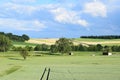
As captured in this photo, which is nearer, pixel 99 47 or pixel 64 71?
pixel 64 71

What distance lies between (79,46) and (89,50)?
5050mm

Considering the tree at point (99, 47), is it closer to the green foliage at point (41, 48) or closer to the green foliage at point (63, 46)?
the green foliage at point (63, 46)

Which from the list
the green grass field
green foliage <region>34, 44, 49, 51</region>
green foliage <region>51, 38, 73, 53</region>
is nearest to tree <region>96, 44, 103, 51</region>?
green foliage <region>51, 38, 73, 53</region>

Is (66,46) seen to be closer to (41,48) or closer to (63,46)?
(63,46)

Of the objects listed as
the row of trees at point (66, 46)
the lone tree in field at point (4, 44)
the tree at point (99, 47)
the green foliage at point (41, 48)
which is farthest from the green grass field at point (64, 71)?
the tree at point (99, 47)

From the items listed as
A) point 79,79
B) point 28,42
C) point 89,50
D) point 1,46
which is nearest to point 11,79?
point 79,79

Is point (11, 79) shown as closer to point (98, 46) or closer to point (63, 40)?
point (63, 40)

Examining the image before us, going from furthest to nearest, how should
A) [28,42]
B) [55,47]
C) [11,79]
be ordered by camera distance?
[28,42]
[55,47]
[11,79]

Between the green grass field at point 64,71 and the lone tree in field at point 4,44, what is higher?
the lone tree in field at point 4,44

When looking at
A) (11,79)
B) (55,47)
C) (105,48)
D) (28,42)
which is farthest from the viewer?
(28,42)

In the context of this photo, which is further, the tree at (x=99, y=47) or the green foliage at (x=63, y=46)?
the tree at (x=99, y=47)

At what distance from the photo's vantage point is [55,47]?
5969 inches

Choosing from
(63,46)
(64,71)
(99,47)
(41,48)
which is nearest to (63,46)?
(63,46)

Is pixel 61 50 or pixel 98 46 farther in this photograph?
pixel 98 46
